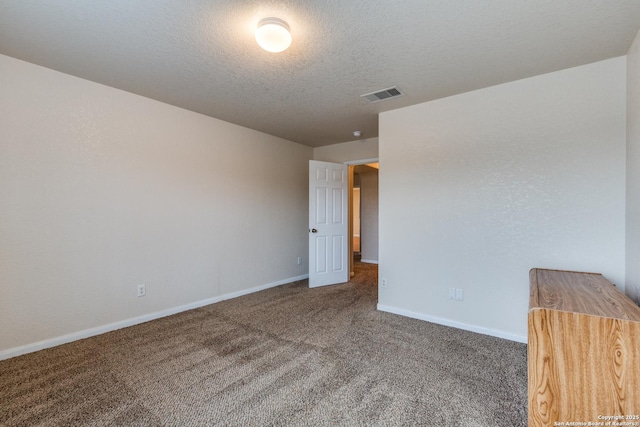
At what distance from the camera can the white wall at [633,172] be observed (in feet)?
6.30

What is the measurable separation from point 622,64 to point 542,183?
1.05 meters

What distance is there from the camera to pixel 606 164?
2260mm

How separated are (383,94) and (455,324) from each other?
2.54 metres

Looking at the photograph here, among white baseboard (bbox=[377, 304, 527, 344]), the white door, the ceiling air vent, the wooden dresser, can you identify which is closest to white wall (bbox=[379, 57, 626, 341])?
white baseboard (bbox=[377, 304, 527, 344])

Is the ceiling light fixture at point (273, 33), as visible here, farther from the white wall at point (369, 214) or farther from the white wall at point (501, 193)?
the white wall at point (369, 214)

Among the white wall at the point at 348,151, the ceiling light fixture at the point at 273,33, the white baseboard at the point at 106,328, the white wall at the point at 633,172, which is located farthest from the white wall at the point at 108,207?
the white wall at the point at 633,172

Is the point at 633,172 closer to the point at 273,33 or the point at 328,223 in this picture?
the point at 273,33

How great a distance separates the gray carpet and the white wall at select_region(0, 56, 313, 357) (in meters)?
0.42

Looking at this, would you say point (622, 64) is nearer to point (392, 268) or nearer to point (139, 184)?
point (392, 268)

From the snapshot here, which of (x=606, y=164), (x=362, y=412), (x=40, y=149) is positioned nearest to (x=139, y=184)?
(x=40, y=149)

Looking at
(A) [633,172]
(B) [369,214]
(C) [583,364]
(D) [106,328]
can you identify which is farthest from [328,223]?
(C) [583,364]

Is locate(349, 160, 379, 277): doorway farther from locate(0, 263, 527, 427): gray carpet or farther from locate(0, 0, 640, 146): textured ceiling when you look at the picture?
Result: locate(0, 0, 640, 146): textured ceiling

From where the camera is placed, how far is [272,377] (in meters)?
2.00

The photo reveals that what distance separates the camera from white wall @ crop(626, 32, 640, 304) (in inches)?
75.5
